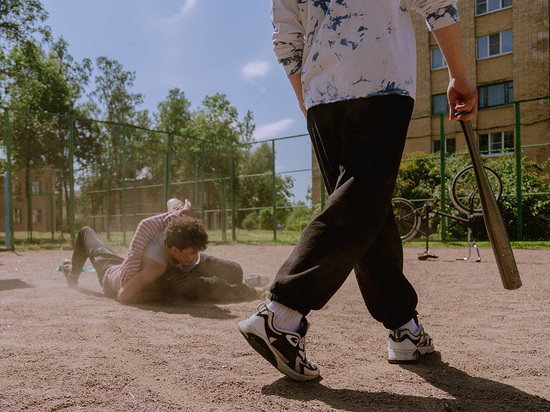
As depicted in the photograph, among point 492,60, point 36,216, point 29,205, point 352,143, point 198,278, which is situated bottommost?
point 198,278

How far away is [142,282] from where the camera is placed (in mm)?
3305

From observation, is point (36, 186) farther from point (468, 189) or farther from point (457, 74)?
point (457, 74)

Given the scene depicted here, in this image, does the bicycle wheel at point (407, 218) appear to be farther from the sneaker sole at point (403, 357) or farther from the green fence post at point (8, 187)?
the green fence post at point (8, 187)

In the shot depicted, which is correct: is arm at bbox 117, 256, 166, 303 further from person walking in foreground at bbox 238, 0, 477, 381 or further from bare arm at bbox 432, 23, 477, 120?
bare arm at bbox 432, 23, 477, 120

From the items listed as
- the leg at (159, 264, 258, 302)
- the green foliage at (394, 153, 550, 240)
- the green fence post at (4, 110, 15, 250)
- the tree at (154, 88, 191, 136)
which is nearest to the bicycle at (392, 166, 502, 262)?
the green foliage at (394, 153, 550, 240)

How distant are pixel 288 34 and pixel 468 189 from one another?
848cm

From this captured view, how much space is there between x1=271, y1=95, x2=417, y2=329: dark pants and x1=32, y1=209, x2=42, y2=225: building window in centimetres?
1585

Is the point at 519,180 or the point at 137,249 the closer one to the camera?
the point at 137,249

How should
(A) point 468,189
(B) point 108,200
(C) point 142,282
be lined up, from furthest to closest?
(B) point 108,200, (A) point 468,189, (C) point 142,282

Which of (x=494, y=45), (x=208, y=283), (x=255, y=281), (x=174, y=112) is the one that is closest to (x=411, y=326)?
(x=208, y=283)

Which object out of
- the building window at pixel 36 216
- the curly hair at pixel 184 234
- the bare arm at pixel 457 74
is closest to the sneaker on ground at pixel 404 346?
the bare arm at pixel 457 74

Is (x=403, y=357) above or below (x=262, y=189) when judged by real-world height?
below

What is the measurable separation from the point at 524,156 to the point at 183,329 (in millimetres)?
10057

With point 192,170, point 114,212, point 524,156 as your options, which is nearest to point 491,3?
point 524,156
